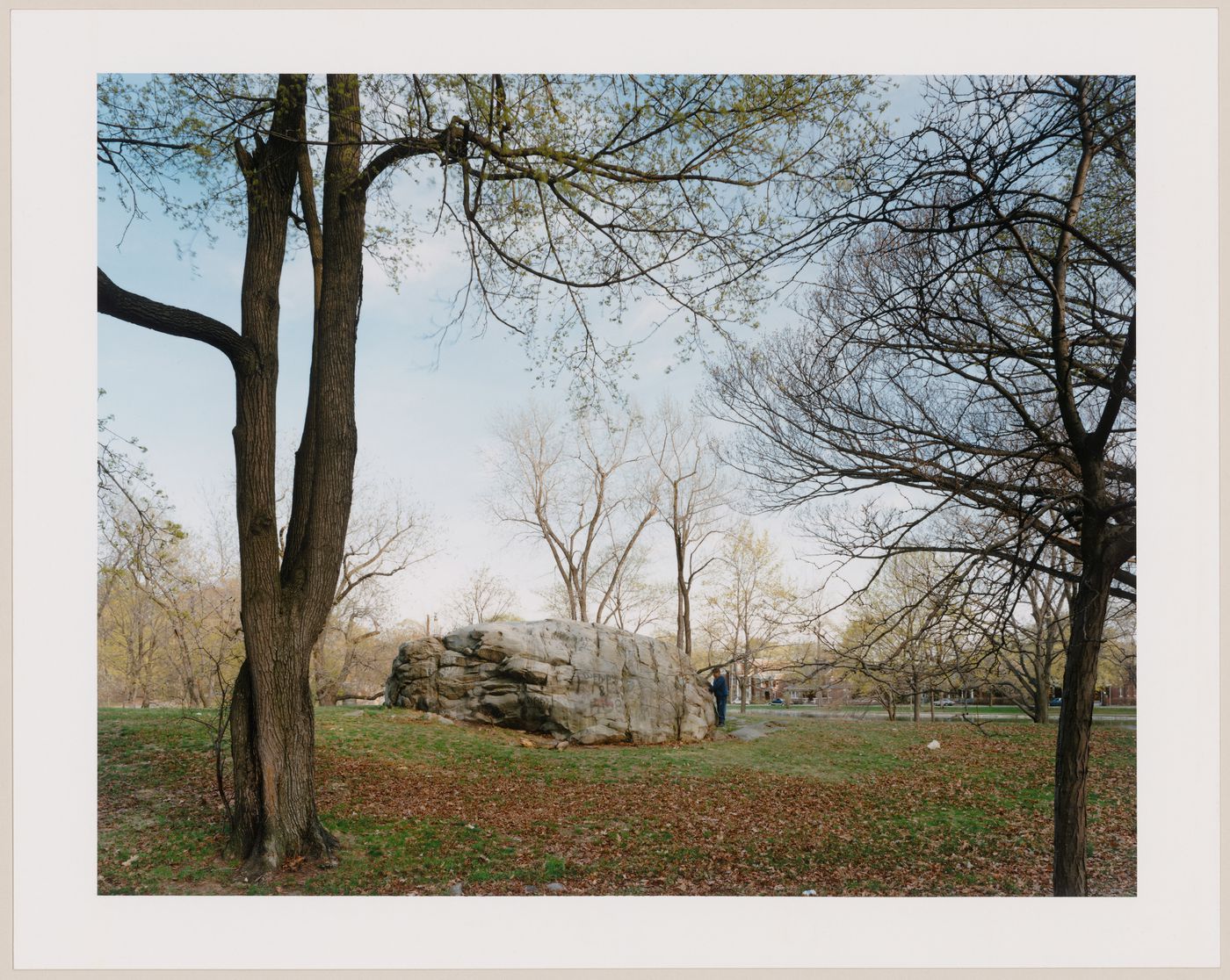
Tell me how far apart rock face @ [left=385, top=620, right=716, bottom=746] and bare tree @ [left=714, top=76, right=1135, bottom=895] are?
3647mm

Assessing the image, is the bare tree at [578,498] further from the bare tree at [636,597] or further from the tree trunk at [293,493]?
the tree trunk at [293,493]

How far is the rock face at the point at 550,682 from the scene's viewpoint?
768 centimetres

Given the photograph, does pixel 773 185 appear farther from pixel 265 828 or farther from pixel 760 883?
pixel 265 828

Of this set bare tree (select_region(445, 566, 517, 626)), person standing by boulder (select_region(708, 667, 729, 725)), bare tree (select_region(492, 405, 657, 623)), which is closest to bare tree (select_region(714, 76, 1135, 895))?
person standing by boulder (select_region(708, 667, 729, 725))

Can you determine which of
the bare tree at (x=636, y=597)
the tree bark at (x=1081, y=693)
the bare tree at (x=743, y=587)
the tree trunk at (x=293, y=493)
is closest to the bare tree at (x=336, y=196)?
the tree trunk at (x=293, y=493)

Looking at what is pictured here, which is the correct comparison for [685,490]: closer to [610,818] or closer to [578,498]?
[578,498]

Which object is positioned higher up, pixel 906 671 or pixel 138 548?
pixel 138 548

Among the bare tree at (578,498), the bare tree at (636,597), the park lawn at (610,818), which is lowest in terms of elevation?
the park lawn at (610,818)

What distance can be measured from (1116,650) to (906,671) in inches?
163

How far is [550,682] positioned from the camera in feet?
25.6
